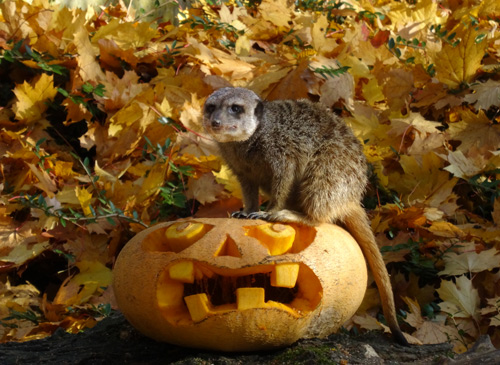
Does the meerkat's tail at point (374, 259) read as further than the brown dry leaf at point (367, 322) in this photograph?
No

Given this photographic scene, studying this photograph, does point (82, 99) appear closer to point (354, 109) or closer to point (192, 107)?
point (192, 107)

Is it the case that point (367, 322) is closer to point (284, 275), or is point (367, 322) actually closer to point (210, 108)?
point (284, 275)

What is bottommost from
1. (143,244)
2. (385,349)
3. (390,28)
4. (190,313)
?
(385,349)

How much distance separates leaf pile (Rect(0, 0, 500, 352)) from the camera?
309cm

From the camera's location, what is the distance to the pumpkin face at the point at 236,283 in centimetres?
206

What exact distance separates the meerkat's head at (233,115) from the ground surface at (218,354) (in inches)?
42.1

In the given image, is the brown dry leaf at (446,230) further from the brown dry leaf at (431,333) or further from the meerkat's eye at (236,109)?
the meerkat's eye at (236,109)

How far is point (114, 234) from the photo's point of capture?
11.5 feet

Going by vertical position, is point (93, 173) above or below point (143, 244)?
below

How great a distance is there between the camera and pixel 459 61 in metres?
3.68

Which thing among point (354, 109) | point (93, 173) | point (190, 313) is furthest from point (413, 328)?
point (93, 173)

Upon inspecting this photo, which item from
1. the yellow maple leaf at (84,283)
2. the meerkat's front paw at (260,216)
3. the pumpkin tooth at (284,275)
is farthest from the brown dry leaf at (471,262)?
the yellow maple leaf at (84,283)

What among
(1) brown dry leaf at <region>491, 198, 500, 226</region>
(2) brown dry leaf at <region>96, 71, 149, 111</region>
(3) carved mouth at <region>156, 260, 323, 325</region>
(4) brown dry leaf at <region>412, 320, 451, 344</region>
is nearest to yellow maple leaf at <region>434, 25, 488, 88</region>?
(1) brown dry leaf at <region>491, 198, 500, 226</region>

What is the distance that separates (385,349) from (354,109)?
201cm
